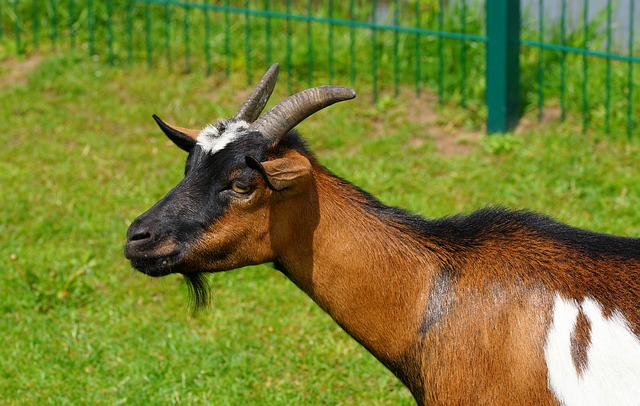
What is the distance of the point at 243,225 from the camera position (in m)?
4.32

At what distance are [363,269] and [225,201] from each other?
2.13 feet

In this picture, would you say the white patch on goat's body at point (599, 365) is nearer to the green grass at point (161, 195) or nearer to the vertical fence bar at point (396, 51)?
the green grass at point (161, 195)

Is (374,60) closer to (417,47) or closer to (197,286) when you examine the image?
(417,47)

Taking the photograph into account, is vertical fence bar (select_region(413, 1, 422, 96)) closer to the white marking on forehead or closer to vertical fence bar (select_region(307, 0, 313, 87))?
vertical fence bar (select_region(307, 0, 313, 87))

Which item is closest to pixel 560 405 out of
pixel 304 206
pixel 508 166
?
pixel 304 206

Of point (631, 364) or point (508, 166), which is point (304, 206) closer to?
point (631, 364)

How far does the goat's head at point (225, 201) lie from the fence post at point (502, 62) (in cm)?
428

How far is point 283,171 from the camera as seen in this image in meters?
4.17

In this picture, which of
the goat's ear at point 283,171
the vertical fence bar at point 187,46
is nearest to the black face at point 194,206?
the goat's ear at point 283,171

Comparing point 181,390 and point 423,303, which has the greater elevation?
point 423,303

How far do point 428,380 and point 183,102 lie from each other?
564 cm

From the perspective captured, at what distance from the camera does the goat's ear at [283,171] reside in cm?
414

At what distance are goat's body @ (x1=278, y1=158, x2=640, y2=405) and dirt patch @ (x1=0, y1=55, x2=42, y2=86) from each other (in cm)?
623

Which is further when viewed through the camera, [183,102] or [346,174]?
[183,102]
